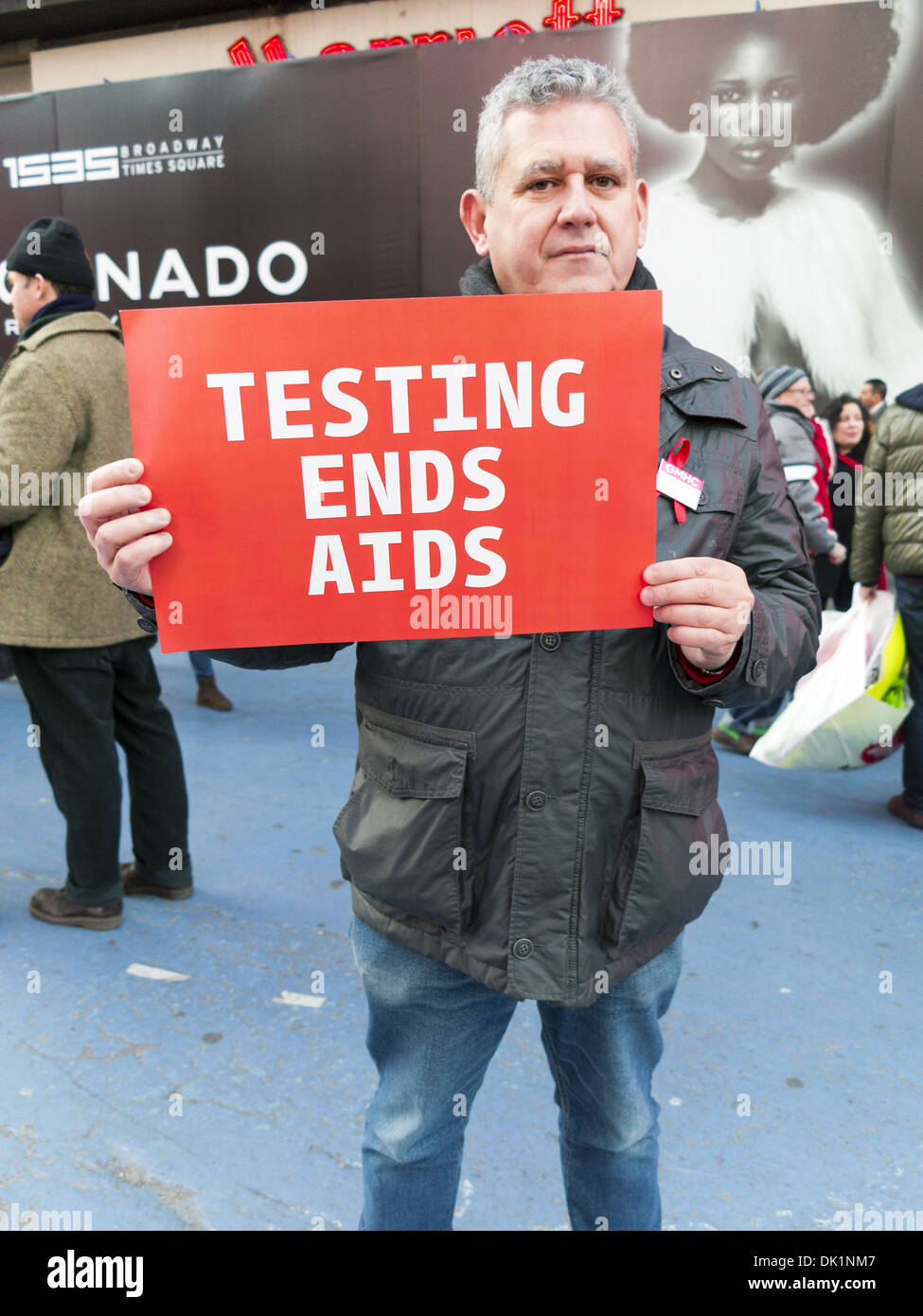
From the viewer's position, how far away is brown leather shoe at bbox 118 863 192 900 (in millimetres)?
3307

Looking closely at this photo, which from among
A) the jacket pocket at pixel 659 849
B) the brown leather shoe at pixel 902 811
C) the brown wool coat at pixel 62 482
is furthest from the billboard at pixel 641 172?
the jacket pocket at pixel 659 849

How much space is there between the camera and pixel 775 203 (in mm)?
5629

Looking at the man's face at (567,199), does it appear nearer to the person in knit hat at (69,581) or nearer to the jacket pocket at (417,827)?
the jacket pocket at (417,827)

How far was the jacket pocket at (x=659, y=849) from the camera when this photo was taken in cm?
133

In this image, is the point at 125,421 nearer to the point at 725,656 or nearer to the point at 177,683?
the point at 725,656

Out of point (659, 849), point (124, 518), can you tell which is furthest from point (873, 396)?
point (124, 518)

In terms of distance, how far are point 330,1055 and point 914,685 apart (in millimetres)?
2658

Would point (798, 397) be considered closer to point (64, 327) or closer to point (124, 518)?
point (64, 327)

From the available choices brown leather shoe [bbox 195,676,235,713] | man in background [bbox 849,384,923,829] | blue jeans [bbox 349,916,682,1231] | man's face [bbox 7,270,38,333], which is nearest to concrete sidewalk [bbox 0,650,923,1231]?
man in background [bbox 849,384,923,829]

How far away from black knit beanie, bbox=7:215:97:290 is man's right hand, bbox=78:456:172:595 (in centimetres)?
217

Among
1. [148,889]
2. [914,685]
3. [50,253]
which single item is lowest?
[148,889]

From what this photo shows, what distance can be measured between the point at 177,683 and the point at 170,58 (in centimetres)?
684

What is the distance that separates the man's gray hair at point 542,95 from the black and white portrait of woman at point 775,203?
455cm

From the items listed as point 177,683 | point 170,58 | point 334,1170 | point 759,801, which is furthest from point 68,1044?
point 170,58
